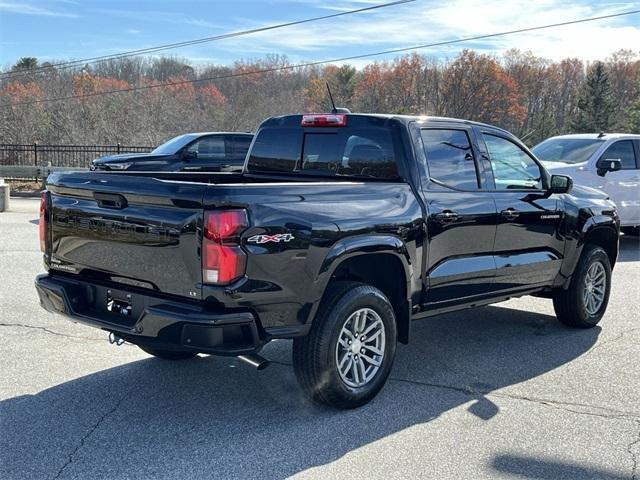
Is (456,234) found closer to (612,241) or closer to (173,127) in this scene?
(612,241)

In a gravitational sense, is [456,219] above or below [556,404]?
above

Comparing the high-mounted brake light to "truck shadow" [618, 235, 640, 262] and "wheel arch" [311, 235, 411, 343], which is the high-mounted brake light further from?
"truck shadow" [618, 235, 640, 262]

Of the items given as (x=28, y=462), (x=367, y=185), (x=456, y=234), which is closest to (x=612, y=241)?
(x=456, y=234)

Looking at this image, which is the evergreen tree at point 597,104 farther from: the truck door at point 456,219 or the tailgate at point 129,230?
the tailgate at point 129,230

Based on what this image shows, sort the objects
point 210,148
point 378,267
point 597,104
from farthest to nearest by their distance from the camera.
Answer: point 597,104 → point 210,148 → point 378,267

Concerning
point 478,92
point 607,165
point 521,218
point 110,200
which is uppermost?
point 478,92

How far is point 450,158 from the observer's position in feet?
16.6

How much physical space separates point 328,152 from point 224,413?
2188 mm

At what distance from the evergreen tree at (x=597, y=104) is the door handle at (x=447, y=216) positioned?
5289 centimetres

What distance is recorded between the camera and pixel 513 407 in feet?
14.5

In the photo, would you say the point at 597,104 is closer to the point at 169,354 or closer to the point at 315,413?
the point at 169,354

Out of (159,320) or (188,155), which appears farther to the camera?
(188,155)

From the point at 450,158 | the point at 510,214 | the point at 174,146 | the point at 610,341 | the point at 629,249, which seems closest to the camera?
the point at 450,158

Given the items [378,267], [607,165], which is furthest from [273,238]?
[607,165]
